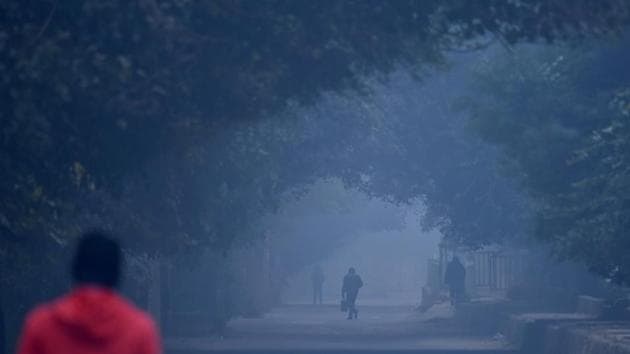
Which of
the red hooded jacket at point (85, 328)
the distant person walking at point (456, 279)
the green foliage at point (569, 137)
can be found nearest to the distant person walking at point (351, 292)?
the distant person walking at point (456, 279)

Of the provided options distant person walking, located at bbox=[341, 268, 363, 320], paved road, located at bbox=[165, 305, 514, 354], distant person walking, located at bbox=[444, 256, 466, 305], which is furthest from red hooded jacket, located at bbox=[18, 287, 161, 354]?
distant person walking, located at bbox=[341, 268, 363, 320]

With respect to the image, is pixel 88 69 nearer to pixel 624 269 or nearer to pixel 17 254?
pixel 17 254

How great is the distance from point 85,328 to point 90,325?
25mm

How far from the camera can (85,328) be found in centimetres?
575

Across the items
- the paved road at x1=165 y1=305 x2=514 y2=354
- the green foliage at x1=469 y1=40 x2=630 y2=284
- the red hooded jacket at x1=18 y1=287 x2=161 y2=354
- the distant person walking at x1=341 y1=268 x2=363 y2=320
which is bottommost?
the paved road at x1=165 y1=305 x2=514 y2=354

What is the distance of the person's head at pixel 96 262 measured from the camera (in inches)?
233

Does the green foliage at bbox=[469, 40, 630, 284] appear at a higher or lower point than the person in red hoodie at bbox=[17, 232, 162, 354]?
higher

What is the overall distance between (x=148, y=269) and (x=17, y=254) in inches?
490

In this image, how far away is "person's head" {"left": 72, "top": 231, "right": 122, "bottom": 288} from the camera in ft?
19.4

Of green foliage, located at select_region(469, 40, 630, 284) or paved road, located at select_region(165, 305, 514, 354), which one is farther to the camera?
paved road, located at select_region(165, 305, 514, 354)

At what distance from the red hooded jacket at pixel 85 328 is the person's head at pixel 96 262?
0.27 ft

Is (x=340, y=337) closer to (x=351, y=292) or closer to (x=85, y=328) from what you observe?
(x=351, y=292)

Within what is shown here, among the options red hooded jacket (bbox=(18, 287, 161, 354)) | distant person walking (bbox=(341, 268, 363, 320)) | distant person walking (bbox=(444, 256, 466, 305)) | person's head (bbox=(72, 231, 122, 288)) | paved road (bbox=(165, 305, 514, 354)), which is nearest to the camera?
red hooded jacket (bbox=(18, 287, 161, 354))

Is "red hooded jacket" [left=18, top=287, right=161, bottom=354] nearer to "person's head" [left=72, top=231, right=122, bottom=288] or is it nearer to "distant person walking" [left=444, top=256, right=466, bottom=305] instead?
"person's head" [left=72, top=231, right=122, bottom=288]
